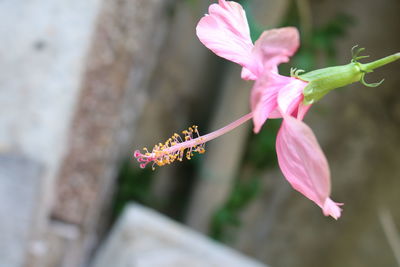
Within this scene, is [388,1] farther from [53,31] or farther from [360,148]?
[53,31]

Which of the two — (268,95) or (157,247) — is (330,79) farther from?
(157,247)

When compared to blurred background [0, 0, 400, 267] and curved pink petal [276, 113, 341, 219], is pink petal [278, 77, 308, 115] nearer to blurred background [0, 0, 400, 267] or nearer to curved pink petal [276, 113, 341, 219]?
curved pink petal [276, 113, 341, 219]

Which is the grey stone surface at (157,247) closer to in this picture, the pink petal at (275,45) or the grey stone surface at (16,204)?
the grey stone surface at (16,204)

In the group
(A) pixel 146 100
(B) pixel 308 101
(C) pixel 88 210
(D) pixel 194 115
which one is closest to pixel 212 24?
(B) pixel 308 101

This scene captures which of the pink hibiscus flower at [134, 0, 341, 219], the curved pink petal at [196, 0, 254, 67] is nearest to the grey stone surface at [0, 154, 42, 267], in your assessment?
the pink hibiscus flower at [134, 0, 341, 219]

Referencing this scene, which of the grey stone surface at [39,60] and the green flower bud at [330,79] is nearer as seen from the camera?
the green flower bud at [330,79]

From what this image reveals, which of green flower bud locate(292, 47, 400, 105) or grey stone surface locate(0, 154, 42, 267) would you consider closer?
green flower bud locate(292, 47, 400, 105)

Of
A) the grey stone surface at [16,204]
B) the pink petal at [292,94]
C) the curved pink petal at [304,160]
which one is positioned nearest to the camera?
the curved pink petal at [304,160]

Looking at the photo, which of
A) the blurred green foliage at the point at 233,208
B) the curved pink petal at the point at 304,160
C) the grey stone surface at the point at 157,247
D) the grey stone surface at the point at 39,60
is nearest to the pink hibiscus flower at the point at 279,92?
the curved pink petal at the point at 304,160

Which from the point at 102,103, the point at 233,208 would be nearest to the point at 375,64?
the point at 102,103
